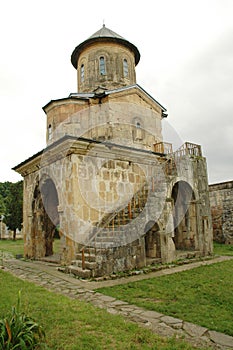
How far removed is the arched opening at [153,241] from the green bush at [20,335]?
22.8 ft

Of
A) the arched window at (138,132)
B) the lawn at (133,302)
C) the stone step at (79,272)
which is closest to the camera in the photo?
the lawn at (133,302)

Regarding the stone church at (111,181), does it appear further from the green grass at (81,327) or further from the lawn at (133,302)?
the green grass at (81,327)

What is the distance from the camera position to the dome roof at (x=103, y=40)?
17.5 m

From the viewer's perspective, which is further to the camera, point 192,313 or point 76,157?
point 76,157

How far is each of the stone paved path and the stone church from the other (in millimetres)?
635

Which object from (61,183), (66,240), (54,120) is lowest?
(66,240)

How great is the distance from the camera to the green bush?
309 cm

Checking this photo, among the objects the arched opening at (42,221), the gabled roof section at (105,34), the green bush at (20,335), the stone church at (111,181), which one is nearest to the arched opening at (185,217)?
the stone church at (111,181)

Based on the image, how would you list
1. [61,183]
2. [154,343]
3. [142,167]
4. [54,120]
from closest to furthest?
[154,343], [61,183], [142,167], [54,120]

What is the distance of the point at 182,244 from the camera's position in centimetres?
1351

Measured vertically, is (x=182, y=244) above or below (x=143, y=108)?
below

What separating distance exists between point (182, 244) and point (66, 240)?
21.0ft

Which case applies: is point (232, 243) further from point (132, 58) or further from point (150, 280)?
point (132, 58)

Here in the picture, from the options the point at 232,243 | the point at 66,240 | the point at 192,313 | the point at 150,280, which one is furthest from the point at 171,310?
the point at 232,243
